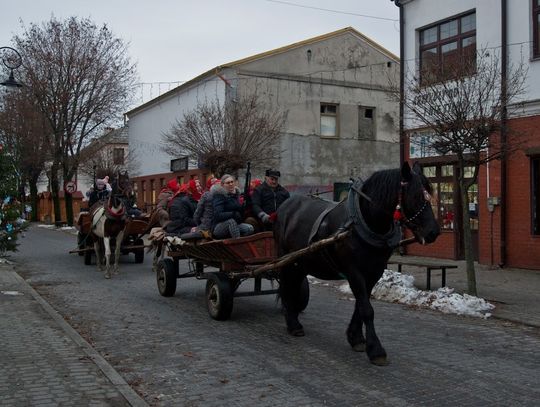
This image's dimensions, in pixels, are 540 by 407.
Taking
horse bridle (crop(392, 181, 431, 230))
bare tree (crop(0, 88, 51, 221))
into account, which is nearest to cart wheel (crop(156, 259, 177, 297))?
horse bridle (crop(392, 181, 431, 230))

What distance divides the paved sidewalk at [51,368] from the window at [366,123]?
78.1 ft

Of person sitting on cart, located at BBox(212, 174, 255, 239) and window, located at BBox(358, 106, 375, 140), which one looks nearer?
person sitting on cart, located at BBox(212, 174, 255, 239)

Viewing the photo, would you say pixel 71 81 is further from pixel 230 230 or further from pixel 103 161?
pixel 230 230

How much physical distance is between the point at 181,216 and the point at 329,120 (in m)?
20.6

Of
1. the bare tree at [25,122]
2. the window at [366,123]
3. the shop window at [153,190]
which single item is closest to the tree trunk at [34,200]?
the bare tree at [25,122]

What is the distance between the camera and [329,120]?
97.8ft

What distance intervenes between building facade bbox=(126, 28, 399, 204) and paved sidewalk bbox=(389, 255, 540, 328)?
13988mm

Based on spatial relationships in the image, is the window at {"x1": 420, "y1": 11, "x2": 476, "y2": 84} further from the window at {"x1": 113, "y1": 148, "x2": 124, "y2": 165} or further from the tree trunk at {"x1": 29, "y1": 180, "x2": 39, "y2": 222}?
the tree trunk at {"x1": 29, "y1": 180, "x2": 39, "y2": 222}

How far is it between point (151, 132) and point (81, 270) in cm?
2335

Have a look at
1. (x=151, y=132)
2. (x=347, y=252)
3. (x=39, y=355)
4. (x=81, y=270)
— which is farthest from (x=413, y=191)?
(x=151, y=132)

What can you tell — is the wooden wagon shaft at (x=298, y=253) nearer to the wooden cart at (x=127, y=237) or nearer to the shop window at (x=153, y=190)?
the wooden cart at (x=127, y=237)

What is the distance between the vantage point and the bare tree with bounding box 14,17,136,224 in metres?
32.2

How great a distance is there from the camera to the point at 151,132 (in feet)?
121

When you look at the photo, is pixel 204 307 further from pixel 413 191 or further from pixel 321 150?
pixel 321 150
